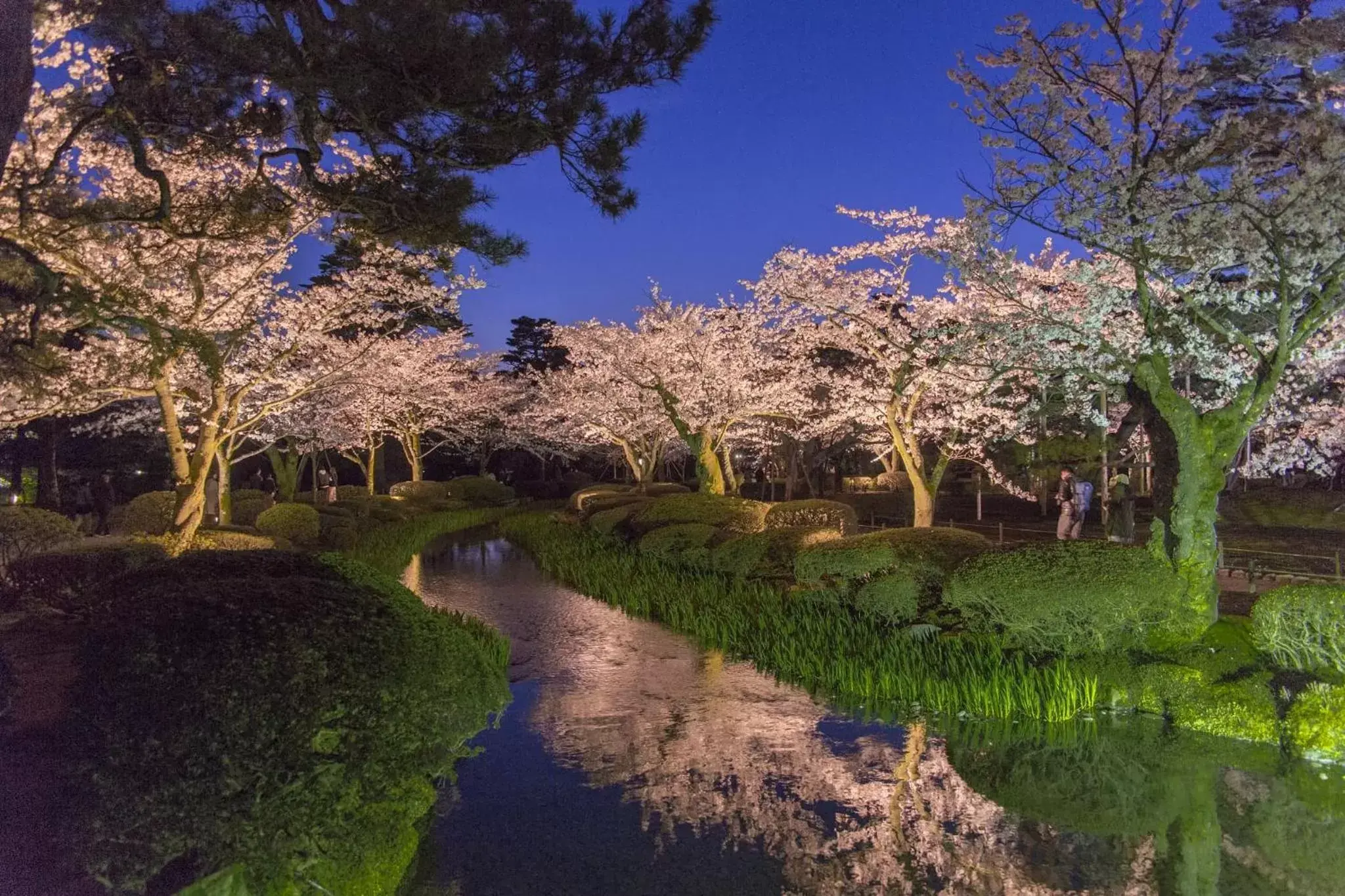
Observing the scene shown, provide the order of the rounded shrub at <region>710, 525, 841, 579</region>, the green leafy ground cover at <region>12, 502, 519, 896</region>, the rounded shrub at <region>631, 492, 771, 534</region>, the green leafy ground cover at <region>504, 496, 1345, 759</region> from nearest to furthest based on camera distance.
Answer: the green leafy ground cover at <region>12, 502, 519, 896</region>, the green leafy ground cover at <region>504, 496, 1345, 759</region>, the rounded shrub at <region>710, 525, 841, 579</region>, the rounded shrub at <region>631, 492, 771, 534</region>

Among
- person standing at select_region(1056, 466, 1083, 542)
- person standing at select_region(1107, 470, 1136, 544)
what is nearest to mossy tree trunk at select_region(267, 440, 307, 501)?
person standing at select_region(1056, 466, 1083, 542)

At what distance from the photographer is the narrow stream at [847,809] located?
466 centimetres

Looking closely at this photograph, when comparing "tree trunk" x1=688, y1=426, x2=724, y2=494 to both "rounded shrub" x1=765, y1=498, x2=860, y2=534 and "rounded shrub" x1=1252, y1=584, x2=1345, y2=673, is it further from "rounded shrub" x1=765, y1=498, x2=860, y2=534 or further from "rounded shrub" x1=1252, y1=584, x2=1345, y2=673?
"rounded shrub" x1=1252, y1=584, x2=1345, y2=673

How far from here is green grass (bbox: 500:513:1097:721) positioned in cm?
755

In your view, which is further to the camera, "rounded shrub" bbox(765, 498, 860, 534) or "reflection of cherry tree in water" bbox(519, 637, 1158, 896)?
"rounded shrub" bbox(765, 498, 860, 534)

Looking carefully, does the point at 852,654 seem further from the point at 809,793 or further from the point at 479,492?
the point at 479,492

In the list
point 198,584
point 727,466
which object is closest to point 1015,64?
point 198,584

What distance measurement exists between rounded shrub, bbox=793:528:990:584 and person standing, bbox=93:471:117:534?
17.1 m

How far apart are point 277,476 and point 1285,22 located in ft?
92.2

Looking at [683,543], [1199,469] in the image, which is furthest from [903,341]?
[1199,469]

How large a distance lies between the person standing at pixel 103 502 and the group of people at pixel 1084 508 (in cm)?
2070

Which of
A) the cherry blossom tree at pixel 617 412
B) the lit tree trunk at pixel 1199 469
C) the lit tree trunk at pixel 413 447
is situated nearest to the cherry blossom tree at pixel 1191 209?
the lit tree trunk at pixel 1199 469

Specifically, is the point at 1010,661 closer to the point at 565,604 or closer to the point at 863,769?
the point at 863,769

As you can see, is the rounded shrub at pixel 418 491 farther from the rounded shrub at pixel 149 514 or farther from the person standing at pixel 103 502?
the rounded shrub at pixel 149 514
